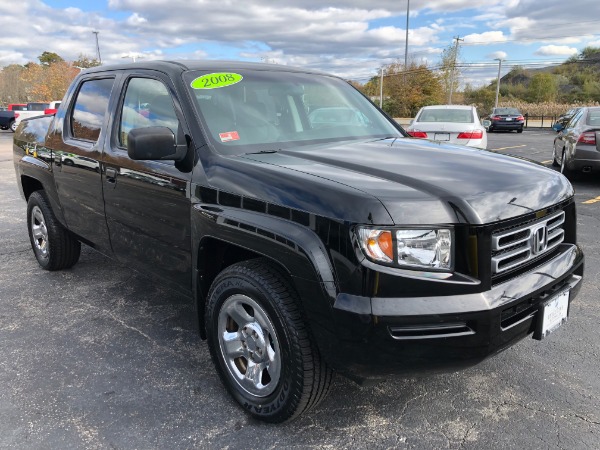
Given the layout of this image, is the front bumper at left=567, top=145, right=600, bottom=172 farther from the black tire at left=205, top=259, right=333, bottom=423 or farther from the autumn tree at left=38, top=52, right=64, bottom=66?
the autumn tree at left=38, top=52, right=64, bottom=66

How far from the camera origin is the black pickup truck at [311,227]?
208 cm

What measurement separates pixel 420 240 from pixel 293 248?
0.53 m

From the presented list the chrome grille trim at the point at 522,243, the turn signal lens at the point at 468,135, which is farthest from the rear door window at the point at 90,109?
the turn signal lens at the point at 468,135

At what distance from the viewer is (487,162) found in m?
2.72

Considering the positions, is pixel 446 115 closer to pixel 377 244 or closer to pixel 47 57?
pixel 377 244

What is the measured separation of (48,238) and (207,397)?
2.80m

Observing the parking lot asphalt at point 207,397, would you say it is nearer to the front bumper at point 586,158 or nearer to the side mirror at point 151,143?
the side mirror at point 151,143

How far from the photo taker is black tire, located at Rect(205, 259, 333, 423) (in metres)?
2.32

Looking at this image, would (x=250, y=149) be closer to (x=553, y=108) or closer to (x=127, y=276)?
(x=127, y=276)

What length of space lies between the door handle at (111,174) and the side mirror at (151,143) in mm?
831

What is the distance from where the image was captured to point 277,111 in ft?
10.8

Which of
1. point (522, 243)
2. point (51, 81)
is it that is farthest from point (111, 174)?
point (51, 81)

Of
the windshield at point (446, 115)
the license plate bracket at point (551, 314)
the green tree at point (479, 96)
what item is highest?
the green tree at point (479, 96)

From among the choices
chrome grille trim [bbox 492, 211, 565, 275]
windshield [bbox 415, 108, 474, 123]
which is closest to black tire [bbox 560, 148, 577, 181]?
windshield [bbox 415, 108, 474, 123]
